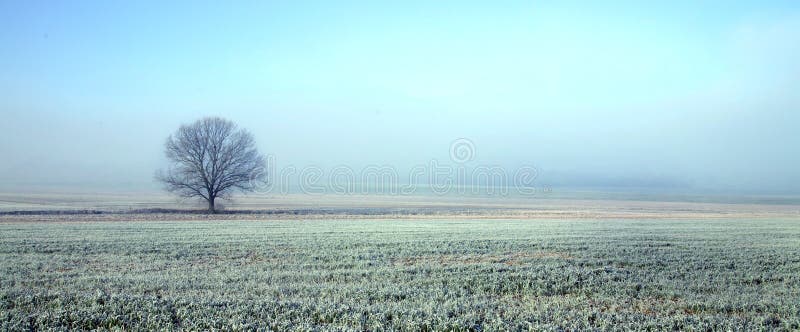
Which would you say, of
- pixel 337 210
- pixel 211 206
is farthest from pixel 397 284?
pixel 337 210

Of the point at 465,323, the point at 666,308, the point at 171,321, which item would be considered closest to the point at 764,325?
the point at 666,308

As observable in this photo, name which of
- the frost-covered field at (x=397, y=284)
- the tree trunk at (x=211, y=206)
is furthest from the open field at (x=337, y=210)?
the frost-covered field at (x=397, y=284)

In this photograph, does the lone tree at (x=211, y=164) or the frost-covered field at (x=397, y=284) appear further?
the lone tree at (x=211, y=164)

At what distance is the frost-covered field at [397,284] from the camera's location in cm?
827

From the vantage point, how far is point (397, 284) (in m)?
11.7

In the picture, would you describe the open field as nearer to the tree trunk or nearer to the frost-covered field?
the tree trunk

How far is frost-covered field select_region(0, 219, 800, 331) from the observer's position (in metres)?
8.27

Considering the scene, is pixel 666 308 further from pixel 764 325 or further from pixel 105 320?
pixel 105 320

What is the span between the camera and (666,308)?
9.87m

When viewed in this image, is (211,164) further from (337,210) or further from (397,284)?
(397,284)

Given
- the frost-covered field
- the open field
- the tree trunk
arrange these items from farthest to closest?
the tree trunk
the open field
the frost-covered field

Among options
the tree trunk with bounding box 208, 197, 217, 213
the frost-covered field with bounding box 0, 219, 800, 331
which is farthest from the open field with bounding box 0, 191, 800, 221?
the frost-covered field with bounding box 0, 219, 800, 331

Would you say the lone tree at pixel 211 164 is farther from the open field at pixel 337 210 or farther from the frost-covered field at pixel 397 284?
the frost-covered field at pixel 397 284

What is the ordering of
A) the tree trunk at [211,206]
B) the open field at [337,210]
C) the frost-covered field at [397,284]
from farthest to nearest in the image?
1. the tree trunk at [211,206]
2. the open field at [337,210]
3. the frost-covered field at [397,284]
